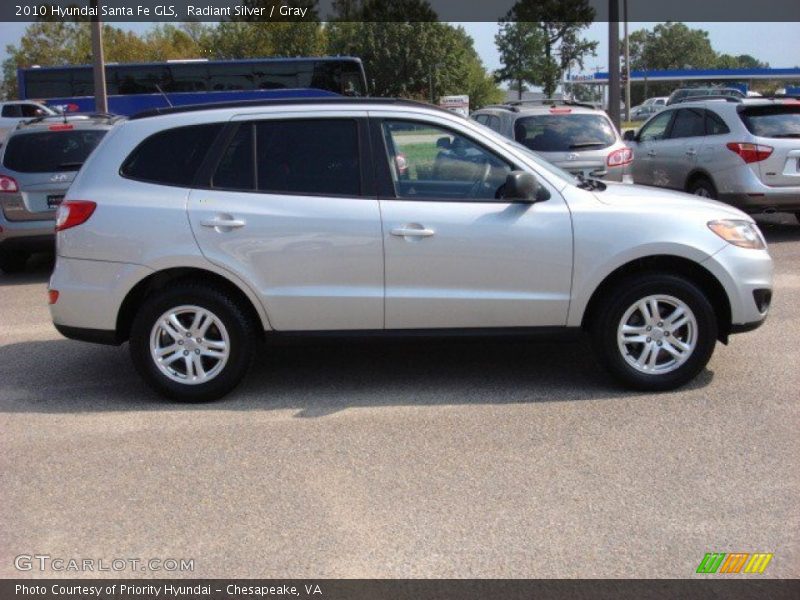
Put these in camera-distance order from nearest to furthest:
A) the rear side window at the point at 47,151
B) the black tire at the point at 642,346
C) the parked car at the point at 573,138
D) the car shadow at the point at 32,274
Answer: the black tire at the point at 642,346
the rear side window at the point at 47,151
the car shadow at the point at 32,274
the parked car at the point at 573,138

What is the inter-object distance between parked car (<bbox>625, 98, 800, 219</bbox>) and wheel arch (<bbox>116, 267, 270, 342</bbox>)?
25.4ft

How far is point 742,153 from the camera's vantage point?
11664mm

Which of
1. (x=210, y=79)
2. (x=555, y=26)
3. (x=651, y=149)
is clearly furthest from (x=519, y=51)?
(x=651, y=149)

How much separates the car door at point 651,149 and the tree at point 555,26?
3003 inches

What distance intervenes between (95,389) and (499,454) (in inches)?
117

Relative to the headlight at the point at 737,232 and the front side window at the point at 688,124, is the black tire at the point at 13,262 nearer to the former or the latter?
the headlight at the point at 737,232

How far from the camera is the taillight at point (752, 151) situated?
1152cm

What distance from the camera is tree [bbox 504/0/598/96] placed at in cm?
9150

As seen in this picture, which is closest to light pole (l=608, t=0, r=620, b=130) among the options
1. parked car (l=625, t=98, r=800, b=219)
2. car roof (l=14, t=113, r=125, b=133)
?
parked car (l=625, t=98, r=800, b=219)

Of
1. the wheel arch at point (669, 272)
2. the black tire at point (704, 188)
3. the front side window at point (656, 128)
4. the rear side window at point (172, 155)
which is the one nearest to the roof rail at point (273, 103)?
the rear side window at point (172, 155)

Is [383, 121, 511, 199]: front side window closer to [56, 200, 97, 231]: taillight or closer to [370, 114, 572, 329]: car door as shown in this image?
[370, 114, 572, 329]: car door

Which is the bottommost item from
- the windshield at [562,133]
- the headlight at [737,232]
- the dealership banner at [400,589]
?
the dealership banner at [400,589]

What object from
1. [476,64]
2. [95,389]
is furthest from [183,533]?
[476,64]

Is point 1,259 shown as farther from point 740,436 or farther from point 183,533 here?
point 740,436
